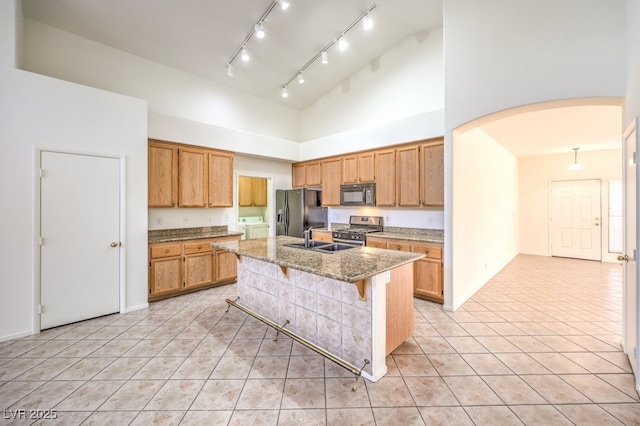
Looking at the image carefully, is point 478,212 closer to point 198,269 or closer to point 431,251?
point 431,251

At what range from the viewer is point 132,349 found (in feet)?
8.79

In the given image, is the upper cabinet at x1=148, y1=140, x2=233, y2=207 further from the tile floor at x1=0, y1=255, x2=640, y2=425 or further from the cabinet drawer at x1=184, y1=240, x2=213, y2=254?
the tile floor at x1=0, y1=255, x2=640, y2=425

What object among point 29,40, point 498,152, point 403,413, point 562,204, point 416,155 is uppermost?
point 29,40

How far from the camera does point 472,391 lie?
205 centimetres

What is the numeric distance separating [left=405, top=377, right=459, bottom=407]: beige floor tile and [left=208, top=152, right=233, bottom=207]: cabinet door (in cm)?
402

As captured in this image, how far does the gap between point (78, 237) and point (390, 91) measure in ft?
17.3

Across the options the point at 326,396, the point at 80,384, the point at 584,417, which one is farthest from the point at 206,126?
the point at 584,417

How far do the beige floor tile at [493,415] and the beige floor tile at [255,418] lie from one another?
132 centimetres

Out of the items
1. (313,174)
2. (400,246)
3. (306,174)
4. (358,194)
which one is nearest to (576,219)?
(400,246)

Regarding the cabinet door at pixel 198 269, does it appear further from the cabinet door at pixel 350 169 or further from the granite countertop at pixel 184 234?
the cabinet door at pixel 350 169

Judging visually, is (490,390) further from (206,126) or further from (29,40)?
(29,40)

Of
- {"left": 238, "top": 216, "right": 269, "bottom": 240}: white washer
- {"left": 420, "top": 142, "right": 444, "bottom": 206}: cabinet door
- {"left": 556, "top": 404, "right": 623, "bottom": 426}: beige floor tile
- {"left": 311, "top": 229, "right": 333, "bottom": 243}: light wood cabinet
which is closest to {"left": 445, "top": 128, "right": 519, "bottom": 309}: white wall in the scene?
{"left": 420, "top": 142, "right": 444, "bottom": 206}: cabinet door

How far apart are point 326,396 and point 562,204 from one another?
830 cm

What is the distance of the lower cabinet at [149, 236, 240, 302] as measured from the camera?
13.0ft
